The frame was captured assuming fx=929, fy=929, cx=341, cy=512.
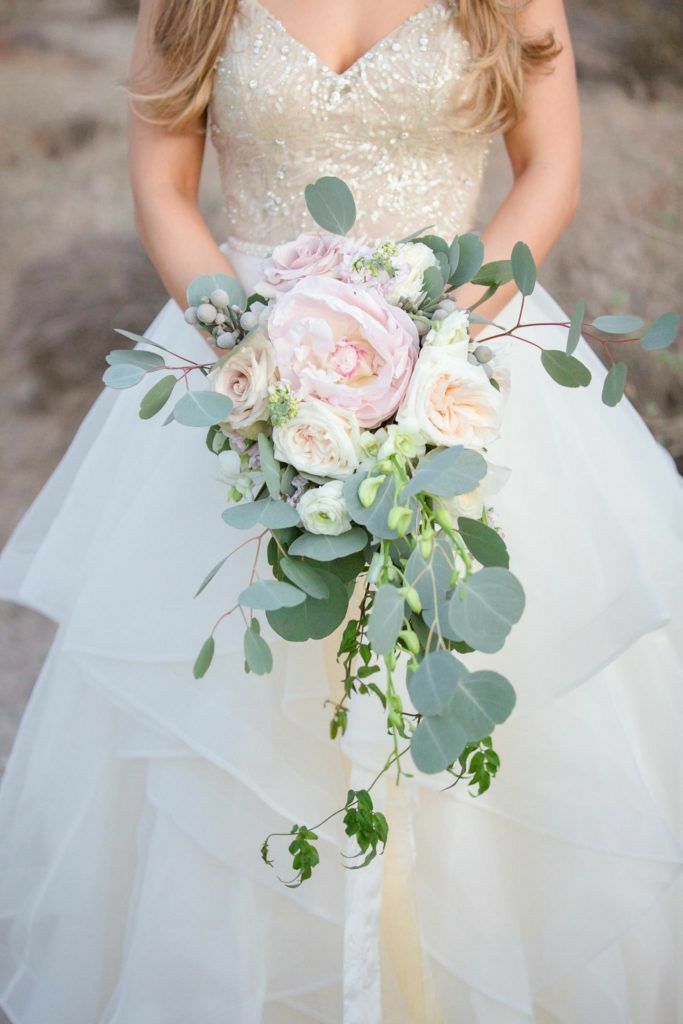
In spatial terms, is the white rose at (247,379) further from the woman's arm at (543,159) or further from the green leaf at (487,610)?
the woman's arm at (543,159)

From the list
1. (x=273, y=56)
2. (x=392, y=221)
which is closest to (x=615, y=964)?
(x=392, y=221)

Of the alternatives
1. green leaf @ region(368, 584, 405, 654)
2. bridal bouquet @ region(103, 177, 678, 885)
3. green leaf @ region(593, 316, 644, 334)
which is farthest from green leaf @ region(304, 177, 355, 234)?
green leaf @ region(368, 584, 405, 654)

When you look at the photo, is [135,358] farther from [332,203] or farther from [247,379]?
[332,203]

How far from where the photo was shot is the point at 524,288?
0.70 m

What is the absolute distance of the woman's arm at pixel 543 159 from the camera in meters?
0.98

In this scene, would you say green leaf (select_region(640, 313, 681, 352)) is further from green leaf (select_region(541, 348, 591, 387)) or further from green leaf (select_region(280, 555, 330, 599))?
green leaf (select_region(280, 555, 330, 599))

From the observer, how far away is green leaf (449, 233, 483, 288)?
0.73 meters

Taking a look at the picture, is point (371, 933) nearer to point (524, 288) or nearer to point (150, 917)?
point (150, 917)

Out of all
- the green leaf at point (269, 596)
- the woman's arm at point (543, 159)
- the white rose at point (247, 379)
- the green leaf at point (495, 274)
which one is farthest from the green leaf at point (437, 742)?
the woman's arm at point (543, 159)

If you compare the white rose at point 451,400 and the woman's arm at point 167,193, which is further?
the woman's arm at point 167,193

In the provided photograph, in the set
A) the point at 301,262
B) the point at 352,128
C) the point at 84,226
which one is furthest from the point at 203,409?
the point at 84,226

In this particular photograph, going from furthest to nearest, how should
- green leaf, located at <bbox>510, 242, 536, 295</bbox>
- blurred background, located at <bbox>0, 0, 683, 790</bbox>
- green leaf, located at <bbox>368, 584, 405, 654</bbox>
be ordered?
blurred background, located at <bbox>0, 0, 683, 790</bbox>, green leaf, located at <bbox>510, 242, 536, 295</bbox>, green leaf, located at <bbox>368, 584, 405, 654</bbox>

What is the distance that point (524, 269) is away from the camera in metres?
0.69

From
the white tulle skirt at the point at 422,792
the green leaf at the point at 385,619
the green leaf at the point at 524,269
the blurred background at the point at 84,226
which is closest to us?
the green leaf at the point at 385,619
